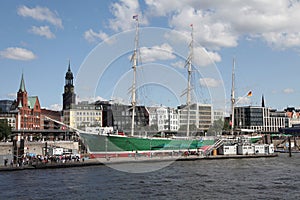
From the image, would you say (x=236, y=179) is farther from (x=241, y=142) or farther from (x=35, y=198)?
(x=241, y=142)

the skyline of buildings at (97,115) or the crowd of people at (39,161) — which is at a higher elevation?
the skyline of buildings at (97,115)

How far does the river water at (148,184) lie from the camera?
1585 inches

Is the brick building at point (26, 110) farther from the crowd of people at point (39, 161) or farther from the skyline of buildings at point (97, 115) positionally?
the crowd of people at point (39, 161)

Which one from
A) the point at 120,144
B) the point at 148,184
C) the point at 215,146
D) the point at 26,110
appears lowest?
the point at 148,184

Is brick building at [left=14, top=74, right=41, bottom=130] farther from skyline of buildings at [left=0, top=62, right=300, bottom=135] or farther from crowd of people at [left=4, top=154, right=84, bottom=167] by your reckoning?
crowd of people at [left=4, top=154, right=84, bottom=167]

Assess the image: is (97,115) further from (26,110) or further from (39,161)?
(39,161)

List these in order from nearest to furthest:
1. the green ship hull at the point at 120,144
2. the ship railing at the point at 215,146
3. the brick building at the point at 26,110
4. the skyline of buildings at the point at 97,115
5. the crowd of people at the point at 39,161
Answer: the crowd of people at the point at 39,161, the green ship hull at the point at 120,144, the ship railing at the point at 215,146, the brick building at the point at 26,110, the skyline of buildings at the point at 97,115

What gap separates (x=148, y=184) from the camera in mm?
48188

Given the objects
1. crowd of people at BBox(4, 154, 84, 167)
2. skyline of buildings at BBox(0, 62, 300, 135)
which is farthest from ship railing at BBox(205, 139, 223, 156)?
skyline of buildings at BBox(0, 62, 300, 135)

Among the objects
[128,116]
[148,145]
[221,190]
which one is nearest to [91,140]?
[148,145]

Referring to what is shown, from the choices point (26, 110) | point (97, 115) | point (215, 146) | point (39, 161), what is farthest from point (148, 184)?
point (97, 115)

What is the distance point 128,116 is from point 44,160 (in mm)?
112627

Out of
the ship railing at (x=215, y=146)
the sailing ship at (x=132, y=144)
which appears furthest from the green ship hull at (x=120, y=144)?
the ship railing at (x=215, y=146)

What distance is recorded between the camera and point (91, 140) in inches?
3617
